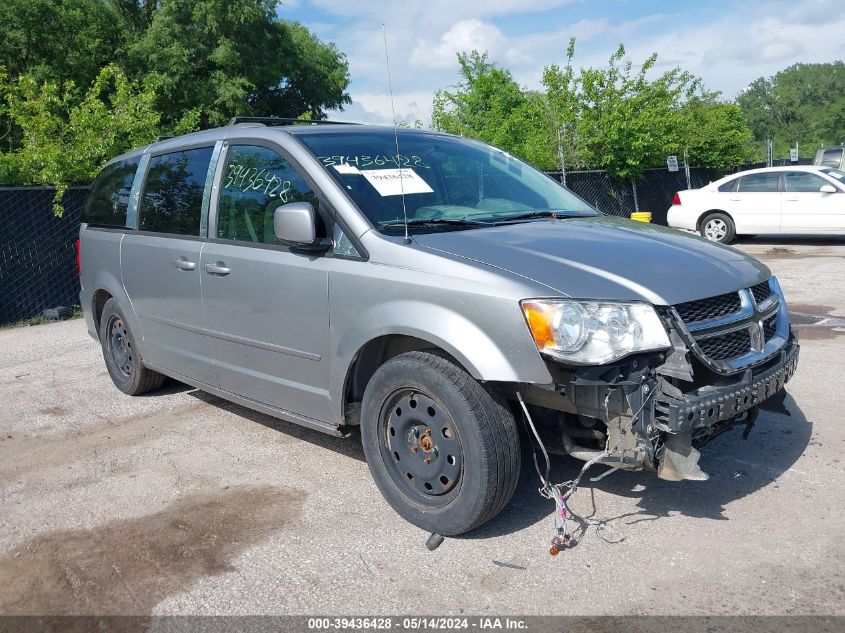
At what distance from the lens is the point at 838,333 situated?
23.7 ft

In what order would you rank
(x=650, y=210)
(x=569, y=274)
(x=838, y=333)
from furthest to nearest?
(x=650, y=210) < (x=838, y=333) < (x=569, y=274)

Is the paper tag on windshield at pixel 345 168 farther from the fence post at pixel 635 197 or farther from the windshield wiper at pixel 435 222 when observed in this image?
the fence post at pixel 635 197

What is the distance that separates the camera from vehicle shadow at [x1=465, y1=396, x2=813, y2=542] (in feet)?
12.0

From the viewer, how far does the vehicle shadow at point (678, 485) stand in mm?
3646

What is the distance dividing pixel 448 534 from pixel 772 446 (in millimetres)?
2107

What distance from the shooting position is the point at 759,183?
51.2 ft

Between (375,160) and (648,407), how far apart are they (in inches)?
79.8

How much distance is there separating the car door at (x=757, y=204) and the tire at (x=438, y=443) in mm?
13842

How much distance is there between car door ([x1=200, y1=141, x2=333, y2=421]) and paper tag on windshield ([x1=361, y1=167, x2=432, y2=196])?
0.33 meters

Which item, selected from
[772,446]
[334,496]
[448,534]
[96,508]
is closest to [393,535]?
[448,534]

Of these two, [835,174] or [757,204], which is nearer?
[835,174]

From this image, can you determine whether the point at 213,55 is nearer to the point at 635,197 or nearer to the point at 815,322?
the point at 635,197

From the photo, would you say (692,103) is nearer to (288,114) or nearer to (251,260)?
(288,114)

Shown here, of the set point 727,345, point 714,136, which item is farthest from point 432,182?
point 714,136
